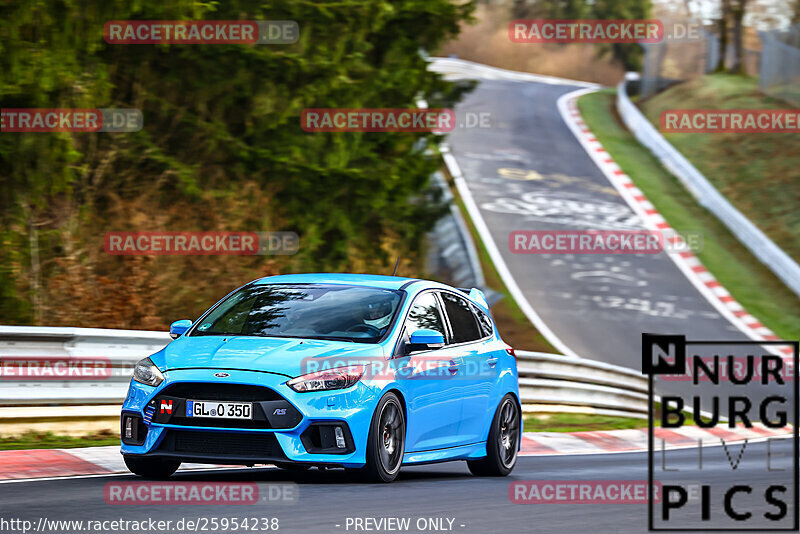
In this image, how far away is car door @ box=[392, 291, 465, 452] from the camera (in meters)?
9.84

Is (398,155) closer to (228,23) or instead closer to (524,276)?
(228,23)

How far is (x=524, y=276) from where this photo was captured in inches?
1162

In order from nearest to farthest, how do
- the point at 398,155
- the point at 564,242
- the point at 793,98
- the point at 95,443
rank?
the point at 95,443 < the point at 398,155 < the point at 564,242 < the point at 793,98

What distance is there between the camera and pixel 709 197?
36500 millimetres

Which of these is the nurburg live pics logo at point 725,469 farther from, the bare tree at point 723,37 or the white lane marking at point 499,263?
the bare tree at point 723,37

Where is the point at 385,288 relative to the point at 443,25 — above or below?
below

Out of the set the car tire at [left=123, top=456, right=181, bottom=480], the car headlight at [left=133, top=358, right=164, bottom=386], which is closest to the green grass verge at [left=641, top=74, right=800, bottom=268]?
the car tire at [left=123, top=456, right=181, bottom=480]

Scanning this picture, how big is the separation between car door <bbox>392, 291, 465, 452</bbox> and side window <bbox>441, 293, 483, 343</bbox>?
0.19 metres

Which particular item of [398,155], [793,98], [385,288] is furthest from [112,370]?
[793,98]

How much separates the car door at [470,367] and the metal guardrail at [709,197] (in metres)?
20.6

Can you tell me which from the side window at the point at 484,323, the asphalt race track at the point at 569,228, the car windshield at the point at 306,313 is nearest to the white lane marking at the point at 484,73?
the asphalt race track at the point at 569,228

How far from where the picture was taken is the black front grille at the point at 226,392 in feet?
29.0

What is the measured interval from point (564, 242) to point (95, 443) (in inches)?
839

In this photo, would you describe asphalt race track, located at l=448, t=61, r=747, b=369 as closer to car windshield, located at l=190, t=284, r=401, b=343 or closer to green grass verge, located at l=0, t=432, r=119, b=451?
green grass verge, located at l=0, t=432, r=119, b=451
